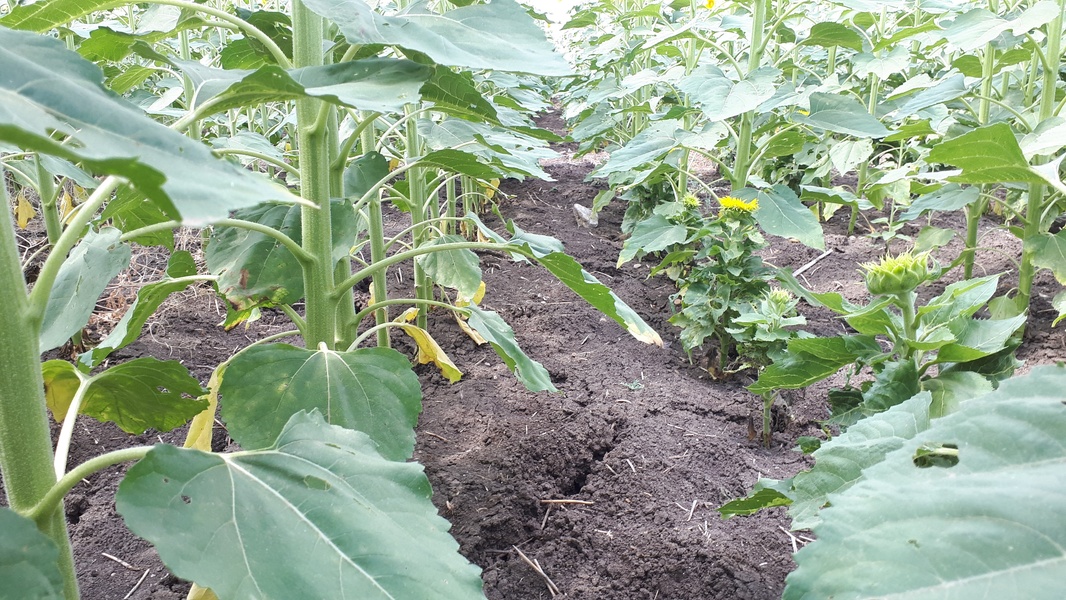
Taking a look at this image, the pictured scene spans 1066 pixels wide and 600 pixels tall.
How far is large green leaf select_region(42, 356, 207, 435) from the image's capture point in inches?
49.3

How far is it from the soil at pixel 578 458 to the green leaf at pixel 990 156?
0.96 m

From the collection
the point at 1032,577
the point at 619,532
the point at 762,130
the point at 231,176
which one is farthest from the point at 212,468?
the point at 762,130

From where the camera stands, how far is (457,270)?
2.35 meters

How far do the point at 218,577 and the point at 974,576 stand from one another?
62cm

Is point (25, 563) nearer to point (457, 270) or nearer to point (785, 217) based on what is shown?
point (457, 270)

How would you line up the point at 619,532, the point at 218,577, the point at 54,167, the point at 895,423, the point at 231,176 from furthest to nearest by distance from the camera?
the point at 54,167 → the point at 619,532 → the point at 895,423 → the point at 218,577 → the point at 231,176

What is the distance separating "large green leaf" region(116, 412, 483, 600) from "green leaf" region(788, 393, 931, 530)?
1.70ft

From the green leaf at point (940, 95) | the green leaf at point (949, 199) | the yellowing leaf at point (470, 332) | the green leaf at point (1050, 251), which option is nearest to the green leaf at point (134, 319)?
the yellowing leaf at point (470, 332)

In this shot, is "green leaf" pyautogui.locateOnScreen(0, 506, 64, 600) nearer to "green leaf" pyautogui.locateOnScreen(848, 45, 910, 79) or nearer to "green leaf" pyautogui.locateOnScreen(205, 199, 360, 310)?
"green leaf" pyautogui.locateOnScreen(205, 199, 360, 310)

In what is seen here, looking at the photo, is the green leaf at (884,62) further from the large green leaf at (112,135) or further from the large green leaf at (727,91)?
the large green leaf at (112,135)

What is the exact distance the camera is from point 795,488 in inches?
46.0

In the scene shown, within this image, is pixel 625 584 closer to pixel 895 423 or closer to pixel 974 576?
pixel 895 423

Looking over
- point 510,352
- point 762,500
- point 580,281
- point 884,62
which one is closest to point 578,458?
point 510,352

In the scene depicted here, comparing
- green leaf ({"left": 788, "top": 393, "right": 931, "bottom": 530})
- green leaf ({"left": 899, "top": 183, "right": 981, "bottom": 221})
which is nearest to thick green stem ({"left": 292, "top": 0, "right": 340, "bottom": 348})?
green leaf ({"left": 788, "top": 393, "right": 931, "bottom": 530})
